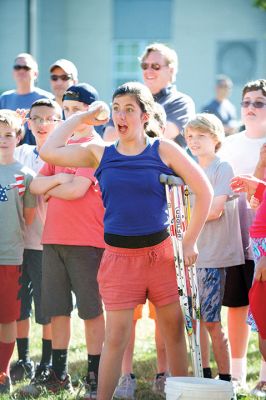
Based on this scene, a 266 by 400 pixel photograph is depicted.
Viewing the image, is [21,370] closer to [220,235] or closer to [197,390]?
[220,235]

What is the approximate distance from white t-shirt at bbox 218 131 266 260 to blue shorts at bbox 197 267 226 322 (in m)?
0.41

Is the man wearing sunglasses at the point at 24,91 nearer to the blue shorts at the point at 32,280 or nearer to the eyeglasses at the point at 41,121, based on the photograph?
the eyeglasses at the point at 41,121

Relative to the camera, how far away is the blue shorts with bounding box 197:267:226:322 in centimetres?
608

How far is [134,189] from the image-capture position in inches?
197

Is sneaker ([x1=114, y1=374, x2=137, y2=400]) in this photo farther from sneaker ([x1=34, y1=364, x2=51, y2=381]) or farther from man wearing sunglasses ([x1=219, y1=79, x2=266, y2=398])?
man wearing sunglasses ([x1=219, y1=79, x2=266, y2=398])

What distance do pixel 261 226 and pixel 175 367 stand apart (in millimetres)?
1021

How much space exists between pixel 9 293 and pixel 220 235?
1.50 m

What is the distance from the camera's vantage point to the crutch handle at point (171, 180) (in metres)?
4.89

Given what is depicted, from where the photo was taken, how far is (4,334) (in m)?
6.36

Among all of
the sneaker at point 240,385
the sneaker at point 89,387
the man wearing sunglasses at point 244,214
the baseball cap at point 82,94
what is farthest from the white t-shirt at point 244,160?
the sneaker at point 89,387

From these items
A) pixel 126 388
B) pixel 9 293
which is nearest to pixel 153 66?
pixel 9 293

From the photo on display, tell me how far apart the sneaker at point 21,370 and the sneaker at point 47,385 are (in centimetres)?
43

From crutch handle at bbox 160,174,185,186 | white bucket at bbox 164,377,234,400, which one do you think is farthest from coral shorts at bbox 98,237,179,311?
white bucket at bbox 164,377,234,400

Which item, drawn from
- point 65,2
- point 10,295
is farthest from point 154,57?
point 65,2
